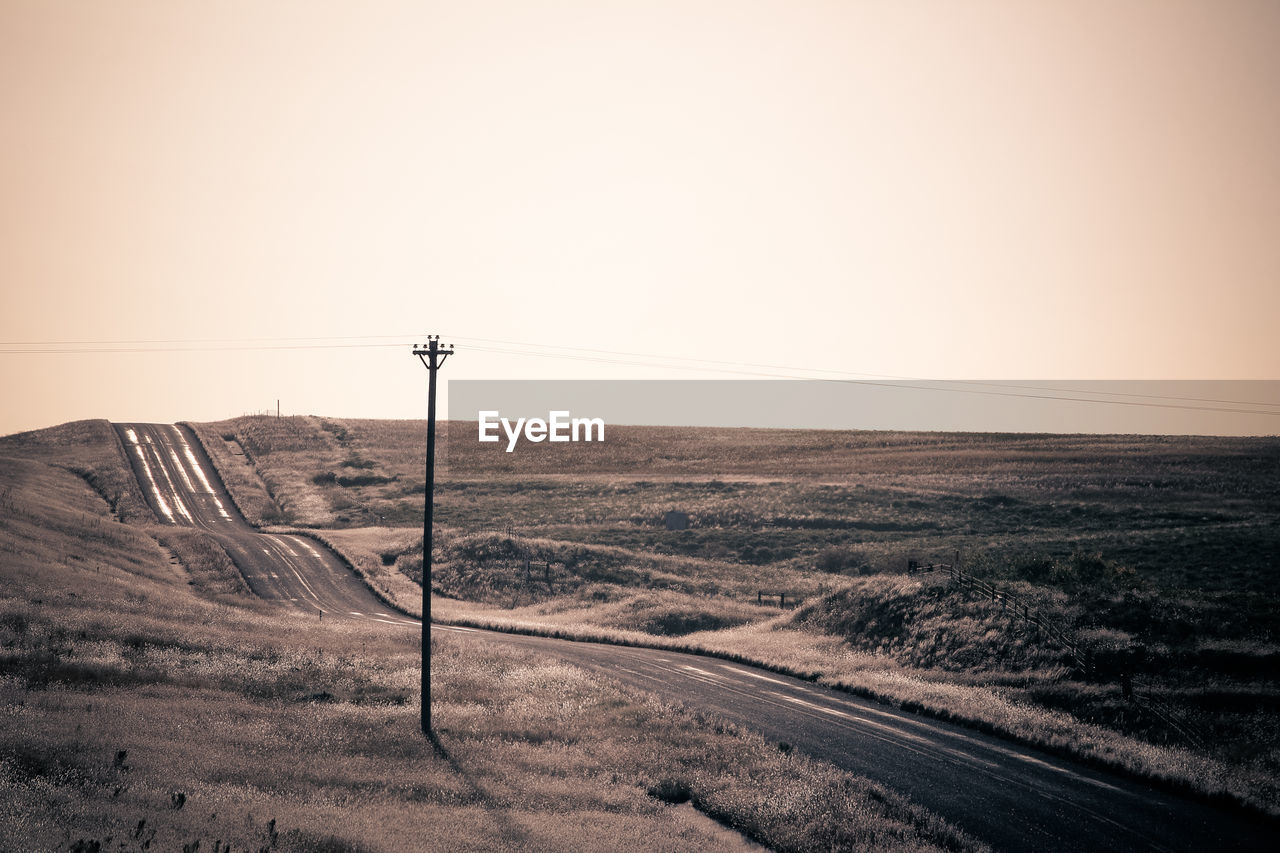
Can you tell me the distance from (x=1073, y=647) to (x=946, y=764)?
11.9 m

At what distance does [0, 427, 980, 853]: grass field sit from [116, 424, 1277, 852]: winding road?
1577 mm

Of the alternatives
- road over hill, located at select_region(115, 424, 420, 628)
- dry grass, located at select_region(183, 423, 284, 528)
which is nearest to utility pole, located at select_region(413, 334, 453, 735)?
road over hill, located at select_region(115, 424, 420, 628)

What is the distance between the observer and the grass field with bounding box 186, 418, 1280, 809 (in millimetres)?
27344

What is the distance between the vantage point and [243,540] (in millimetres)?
67000

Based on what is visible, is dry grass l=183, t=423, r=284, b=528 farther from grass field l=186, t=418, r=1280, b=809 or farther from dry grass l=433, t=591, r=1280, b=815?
dry grass l=433, t=591, r=1280, b=815

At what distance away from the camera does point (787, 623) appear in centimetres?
4634

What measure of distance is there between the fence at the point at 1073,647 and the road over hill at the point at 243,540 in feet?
94.8

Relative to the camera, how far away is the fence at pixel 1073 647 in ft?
81.3

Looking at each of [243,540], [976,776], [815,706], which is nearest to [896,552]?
[815,706]

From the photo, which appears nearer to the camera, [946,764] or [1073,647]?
[946,764]

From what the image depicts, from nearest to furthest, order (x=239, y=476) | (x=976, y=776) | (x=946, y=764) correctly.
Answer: (x=976, y=776), (x=946, y=764), (x=239, y=476)

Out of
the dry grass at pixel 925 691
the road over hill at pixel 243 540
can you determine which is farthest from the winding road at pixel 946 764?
the road over hill at pixel 243 540

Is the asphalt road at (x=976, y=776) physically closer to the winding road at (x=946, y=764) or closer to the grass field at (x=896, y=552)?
the winding road at (x=946, y=764)

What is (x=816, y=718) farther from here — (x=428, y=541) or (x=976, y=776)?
(x=428, y=541)
